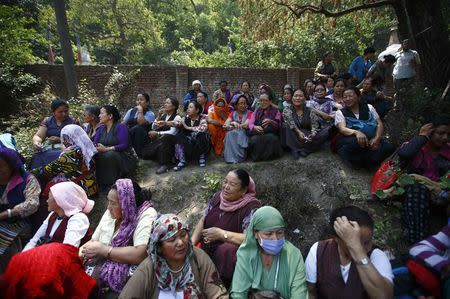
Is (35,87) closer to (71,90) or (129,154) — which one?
(71,90)

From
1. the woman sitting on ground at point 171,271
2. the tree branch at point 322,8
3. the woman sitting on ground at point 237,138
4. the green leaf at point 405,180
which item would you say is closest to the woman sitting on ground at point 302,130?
the woman sitting on ground at point 237,138

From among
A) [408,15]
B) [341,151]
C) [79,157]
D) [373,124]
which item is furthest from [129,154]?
[408,15]

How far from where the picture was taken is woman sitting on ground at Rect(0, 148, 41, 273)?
3.59 metres

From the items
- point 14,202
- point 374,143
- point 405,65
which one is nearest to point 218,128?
point 374,143

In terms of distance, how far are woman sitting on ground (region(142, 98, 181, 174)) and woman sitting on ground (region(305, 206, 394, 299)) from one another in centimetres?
347

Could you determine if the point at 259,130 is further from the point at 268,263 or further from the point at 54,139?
the point at 54,139

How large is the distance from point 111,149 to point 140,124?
0.99 metres

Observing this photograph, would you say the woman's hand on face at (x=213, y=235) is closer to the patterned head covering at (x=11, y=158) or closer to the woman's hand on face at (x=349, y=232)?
the woman's hand on face at (x=349, y=232)

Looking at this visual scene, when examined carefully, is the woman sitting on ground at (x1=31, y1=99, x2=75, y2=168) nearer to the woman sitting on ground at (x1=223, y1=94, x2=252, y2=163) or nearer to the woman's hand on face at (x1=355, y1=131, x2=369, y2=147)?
the woman sitting on ground at (x1=223, y1=94, x2=252, y2=163)

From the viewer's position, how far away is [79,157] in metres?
4.56

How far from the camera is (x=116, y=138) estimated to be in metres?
5.05

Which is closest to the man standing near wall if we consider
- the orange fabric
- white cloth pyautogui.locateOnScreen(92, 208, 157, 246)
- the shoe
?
the orange fabric

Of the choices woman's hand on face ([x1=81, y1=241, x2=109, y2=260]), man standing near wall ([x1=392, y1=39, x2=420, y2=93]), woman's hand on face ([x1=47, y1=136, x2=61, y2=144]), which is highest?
man standing near wall ([x1=392, y1=39, x2=420, y2=93])

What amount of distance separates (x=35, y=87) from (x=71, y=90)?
1.42m
